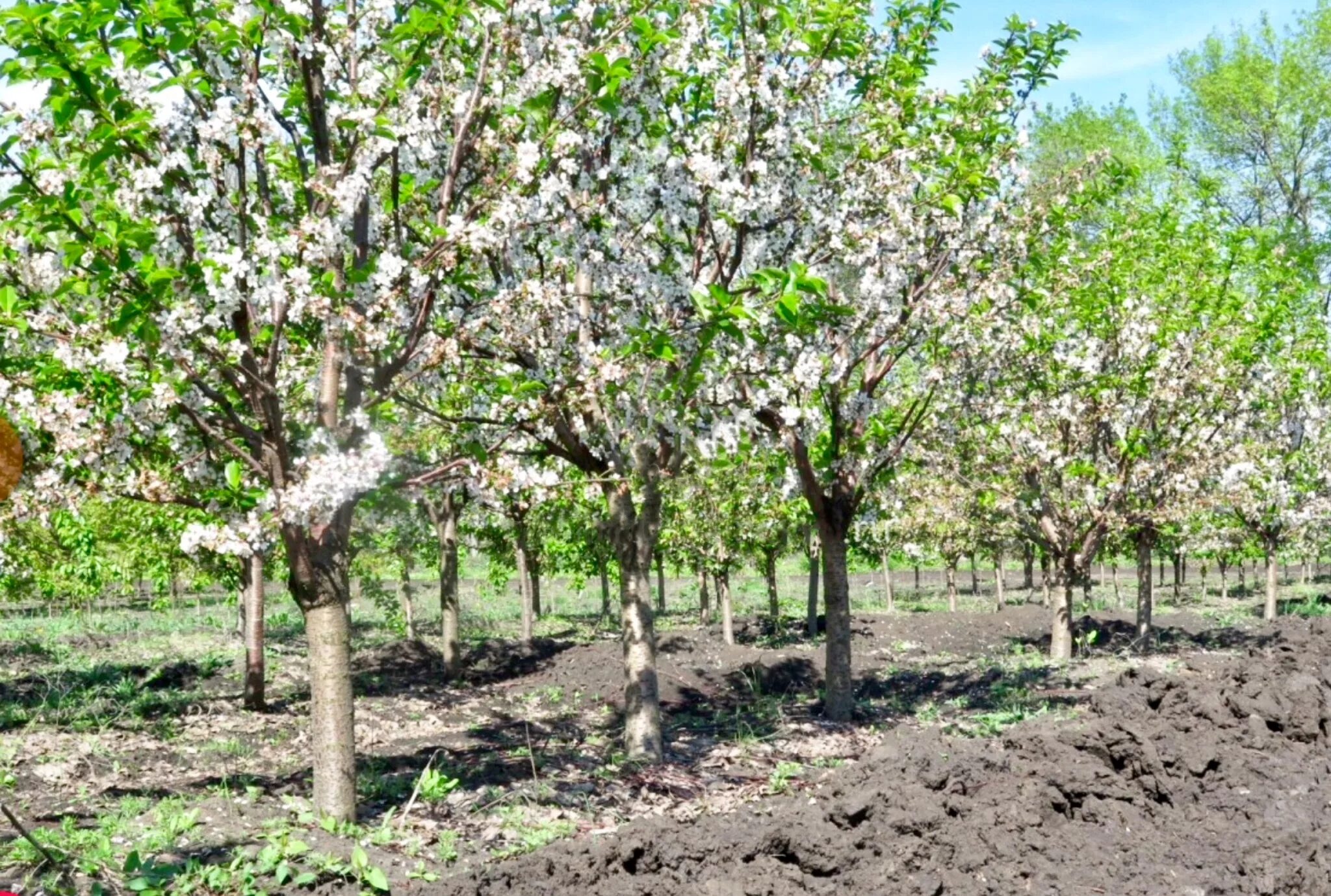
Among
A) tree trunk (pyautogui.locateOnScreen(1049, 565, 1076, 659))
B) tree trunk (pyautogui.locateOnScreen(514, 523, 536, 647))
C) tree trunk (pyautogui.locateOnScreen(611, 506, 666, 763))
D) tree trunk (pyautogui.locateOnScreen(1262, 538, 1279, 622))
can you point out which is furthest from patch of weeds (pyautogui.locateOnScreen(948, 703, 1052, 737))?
tree trunk (pyautogui.locateOnScreen(1262, 538, 1279, 622))

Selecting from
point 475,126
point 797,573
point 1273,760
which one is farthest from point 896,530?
point 797,573

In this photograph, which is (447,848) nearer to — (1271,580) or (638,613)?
(638,613)

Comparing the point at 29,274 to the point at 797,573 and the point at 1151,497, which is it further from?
the point at 797,573

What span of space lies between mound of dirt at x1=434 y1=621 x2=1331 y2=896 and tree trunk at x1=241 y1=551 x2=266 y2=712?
637 centimetres

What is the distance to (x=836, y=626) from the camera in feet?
37.9

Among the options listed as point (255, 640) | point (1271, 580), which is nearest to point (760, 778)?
point (255, 640)

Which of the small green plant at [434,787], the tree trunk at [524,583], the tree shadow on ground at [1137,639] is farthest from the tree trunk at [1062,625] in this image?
the small green plant at [434,787]

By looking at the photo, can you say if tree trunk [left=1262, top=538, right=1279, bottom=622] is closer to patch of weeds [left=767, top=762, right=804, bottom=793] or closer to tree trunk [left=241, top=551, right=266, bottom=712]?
patch of weeds [left=767, top=762, right=804, bottom=793]

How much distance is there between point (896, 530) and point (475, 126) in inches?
834

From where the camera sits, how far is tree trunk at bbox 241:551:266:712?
11.9 meters

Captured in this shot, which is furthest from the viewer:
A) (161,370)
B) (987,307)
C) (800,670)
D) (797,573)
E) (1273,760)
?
(797,573)

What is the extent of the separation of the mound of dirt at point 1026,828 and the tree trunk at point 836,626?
97.7 inches

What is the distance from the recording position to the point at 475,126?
8195 millimetres

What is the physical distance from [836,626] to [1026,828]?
187 inches
